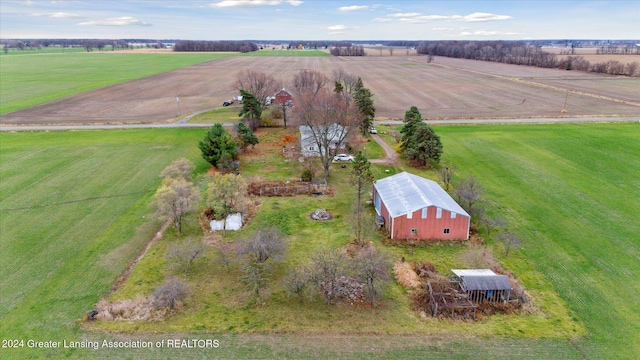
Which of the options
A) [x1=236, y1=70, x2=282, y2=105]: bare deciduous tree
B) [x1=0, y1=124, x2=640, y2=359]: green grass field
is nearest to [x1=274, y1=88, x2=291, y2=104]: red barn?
[x1=236, y1=70, x2=282, y2=105]: bare deciduous tree

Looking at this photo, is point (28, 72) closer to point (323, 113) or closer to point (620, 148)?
point (323, 113)

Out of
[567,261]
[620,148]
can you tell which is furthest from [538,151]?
[567,261]

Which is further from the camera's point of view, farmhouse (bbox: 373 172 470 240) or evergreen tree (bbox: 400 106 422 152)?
evergreen tree (bbox: 400 106 422 152)

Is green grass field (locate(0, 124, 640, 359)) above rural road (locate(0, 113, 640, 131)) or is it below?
below

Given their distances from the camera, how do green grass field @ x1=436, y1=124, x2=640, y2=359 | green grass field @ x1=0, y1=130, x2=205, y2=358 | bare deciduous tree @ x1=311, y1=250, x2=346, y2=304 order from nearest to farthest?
green grass field @ x1=436, y1=124, x2=640, y2=359
green grass field @ x1=0, y1=130, x2=205, y2=358
bare deciduous tree @ x1=311, y1=250, x2=346, y2=304

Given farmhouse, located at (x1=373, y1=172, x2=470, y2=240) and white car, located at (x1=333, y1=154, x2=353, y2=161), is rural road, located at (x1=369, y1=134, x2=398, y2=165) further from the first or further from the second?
farmhouse, located at (x1=373, y1=172, x2=470, y2=240)

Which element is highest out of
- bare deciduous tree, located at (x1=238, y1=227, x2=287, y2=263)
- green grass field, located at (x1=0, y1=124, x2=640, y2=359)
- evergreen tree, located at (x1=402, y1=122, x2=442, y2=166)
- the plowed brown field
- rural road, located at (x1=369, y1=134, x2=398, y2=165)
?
the plowed brown field

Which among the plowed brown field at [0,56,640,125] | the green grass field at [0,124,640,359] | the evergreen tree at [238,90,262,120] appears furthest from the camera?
the plowed brown field at [0,56,640,125]
